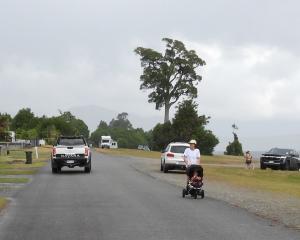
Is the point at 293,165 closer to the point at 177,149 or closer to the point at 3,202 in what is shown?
the point at 177,149

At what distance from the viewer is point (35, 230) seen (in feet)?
38.9

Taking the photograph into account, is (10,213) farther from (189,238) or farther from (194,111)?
(194,111)

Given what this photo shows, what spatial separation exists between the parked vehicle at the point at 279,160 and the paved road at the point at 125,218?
2472 cm

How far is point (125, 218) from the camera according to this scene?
1384 cm

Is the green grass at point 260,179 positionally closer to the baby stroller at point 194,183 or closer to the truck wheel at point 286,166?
the truck wheel at point 286,166

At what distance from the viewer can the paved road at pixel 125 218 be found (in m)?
11.5

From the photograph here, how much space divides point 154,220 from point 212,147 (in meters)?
90.6

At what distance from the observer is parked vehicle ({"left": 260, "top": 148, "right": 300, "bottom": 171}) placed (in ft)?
147

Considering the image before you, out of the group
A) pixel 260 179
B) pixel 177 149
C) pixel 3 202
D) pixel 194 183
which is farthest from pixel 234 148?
pixel 3 202

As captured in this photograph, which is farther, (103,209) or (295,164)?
(295,164)

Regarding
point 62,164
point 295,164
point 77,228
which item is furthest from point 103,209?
point 295,164

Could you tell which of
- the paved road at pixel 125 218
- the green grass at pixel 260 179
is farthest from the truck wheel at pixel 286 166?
the paved road at pixel 125 218

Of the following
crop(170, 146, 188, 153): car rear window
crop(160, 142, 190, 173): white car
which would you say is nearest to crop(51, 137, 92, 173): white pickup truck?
crop(160, 142, 190, 173): white car

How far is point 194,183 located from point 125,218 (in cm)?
581
